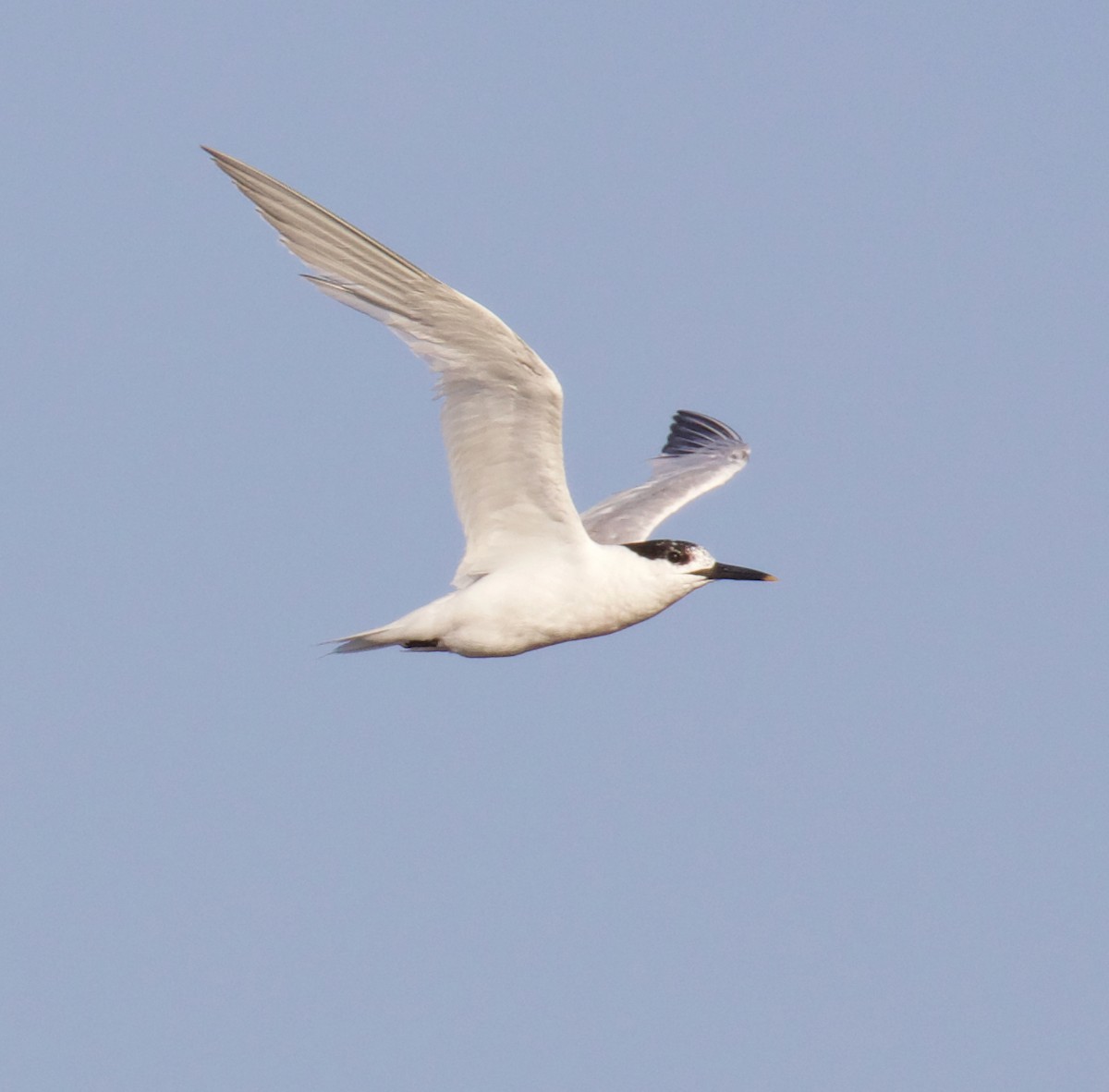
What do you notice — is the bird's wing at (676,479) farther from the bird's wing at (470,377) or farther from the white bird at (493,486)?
the bird's wing at (470,377)

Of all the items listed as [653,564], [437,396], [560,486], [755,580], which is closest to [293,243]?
[437,396]

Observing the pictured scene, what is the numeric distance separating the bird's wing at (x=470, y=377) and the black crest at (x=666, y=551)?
46 centimetres

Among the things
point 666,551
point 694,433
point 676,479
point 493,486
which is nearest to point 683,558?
point 666,551

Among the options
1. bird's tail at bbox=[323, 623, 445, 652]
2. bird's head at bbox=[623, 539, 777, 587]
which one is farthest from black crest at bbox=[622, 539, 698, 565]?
bird's tail at bbox=[323, 623, 445, 652]

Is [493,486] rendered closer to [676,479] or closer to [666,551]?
[666,551]

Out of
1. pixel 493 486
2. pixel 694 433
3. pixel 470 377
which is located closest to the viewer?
pixel 470 377

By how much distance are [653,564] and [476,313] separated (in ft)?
7.67

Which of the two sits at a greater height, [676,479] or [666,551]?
[676,479]

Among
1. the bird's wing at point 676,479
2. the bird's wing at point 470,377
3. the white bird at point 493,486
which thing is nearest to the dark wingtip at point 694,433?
the bird's wing at point 676,479

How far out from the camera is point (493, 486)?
11.4 m

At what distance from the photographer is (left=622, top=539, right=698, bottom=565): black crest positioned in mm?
11797

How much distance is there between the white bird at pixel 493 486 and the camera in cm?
1016

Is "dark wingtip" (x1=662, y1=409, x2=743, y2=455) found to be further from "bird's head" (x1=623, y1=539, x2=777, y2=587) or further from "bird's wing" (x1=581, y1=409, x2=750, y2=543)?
"bird's head" (x1=623, y1=539, x2=777, y2=587)

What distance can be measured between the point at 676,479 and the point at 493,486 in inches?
165
